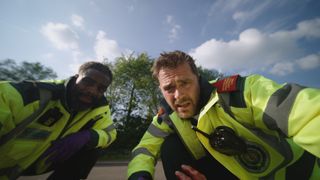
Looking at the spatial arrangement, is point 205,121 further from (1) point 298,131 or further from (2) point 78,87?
(2) point 78,87

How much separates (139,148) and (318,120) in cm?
150

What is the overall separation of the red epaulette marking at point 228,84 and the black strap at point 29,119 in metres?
1.60

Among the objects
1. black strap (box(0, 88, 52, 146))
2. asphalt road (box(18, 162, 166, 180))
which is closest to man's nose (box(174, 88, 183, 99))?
black strap (box(0, 88, 52, 146))

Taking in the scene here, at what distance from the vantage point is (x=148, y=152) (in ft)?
6.59

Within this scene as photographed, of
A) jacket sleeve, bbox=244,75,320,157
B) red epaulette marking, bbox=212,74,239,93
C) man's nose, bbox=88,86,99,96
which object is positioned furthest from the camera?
man's nose, bbox=88,86,99,96

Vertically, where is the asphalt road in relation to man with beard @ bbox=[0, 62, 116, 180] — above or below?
below

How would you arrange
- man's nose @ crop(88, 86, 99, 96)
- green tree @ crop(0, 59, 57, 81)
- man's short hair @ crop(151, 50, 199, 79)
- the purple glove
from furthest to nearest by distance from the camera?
green tree @ crop(0, 59, 57, 81)
man's nose @ crop(88, 86, 99, 96)
the purple glove
man's short hair @ crop(151, 50, 199, 79)

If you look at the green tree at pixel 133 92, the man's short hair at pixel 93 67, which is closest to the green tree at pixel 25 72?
the green tree at pixel 133 92

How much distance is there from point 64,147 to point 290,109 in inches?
79.1

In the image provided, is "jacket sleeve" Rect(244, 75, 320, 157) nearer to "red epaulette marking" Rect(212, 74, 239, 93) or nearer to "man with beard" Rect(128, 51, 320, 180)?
"man with beard" Rect(128, 51, 320, 180)

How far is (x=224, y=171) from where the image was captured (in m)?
1.74

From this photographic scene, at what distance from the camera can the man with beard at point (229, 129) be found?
1.03 metres

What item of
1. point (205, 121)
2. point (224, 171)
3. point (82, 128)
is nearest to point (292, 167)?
point (224, 171)

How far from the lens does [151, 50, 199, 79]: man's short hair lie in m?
2.06
